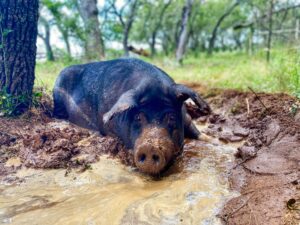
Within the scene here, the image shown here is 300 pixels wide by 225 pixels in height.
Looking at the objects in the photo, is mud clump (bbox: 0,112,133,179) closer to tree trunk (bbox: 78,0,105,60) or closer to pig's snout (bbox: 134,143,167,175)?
pig's snout (bbox: 134,143,167,175)

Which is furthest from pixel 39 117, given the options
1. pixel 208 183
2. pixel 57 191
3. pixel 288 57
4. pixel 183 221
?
pixel 288 57

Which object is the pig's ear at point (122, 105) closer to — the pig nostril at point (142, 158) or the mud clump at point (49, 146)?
the pig nostril at point (142, 158)

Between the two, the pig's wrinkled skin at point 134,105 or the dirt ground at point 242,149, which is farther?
the pig's wrinkled skin at point 134,105

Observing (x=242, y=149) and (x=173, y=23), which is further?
(x=173, y=23)

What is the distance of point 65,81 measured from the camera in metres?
6.07

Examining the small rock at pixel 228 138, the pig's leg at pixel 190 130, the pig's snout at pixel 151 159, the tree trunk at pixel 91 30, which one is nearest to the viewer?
the pig's snout at pixel 151 159

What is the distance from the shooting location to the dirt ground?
259cm

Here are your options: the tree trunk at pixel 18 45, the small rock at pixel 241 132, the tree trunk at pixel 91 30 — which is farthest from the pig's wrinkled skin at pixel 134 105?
the tree trunk at pixel 91 30

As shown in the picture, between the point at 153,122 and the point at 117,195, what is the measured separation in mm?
929

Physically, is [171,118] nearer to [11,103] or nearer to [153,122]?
[153,122]

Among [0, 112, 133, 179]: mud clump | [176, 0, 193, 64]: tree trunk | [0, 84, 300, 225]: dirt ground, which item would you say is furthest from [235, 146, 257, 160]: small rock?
[176, 0, 193, 64]: tree trunk

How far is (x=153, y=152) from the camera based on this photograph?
3.40m

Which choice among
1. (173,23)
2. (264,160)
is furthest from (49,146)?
(173,23)

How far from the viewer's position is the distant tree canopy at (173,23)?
12.8m
